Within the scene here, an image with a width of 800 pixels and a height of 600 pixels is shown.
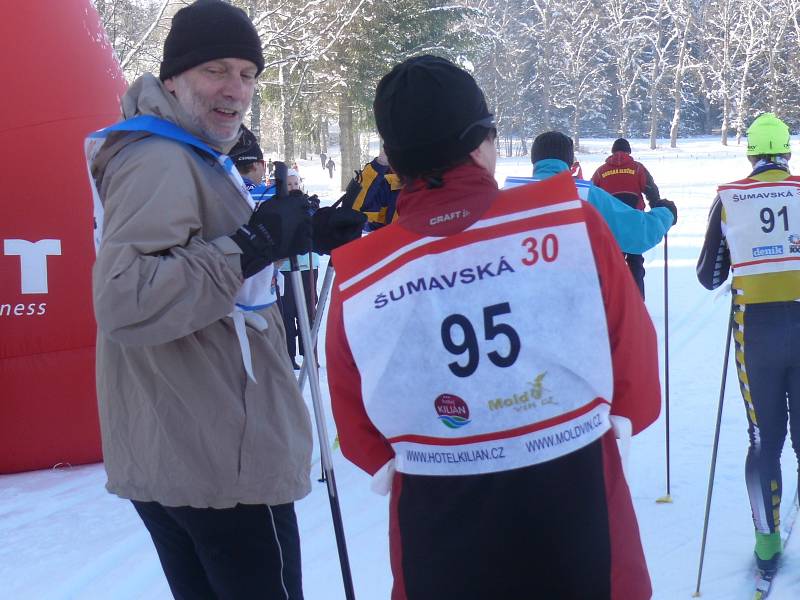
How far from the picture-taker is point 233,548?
2.05 metres

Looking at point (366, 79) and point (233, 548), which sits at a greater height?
point (366, 79)

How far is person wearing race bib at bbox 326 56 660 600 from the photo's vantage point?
153 centimetres

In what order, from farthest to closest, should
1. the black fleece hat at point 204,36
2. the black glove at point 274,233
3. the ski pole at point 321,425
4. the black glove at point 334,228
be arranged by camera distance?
the ski pole at point 321,425
the black glove at point 334,228
the black fleece hat at point 204,36
the black glove at point 274,233

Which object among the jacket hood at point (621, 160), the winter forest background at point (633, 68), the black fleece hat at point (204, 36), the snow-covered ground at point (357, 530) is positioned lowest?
the snow-covered ground at point (357, 530)

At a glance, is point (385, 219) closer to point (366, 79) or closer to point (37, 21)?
point (37, 21)

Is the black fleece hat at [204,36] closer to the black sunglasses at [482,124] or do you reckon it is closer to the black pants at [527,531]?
the black sunglasses at [482,124]

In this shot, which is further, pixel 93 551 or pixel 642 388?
pixel 93 551

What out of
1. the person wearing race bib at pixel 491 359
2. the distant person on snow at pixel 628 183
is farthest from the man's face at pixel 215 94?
the distant person on snow at pixel 628 183

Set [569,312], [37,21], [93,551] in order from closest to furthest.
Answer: [569,312]
[93,551]
[37,21]

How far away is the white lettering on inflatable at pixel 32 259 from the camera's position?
5.10m

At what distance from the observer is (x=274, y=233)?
6.63ft

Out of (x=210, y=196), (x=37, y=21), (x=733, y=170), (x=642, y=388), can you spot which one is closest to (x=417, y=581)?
(x=642, y=388)

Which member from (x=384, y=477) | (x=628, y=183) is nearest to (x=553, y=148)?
Result: (x=384, y=477)

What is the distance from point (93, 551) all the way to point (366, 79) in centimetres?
2326
